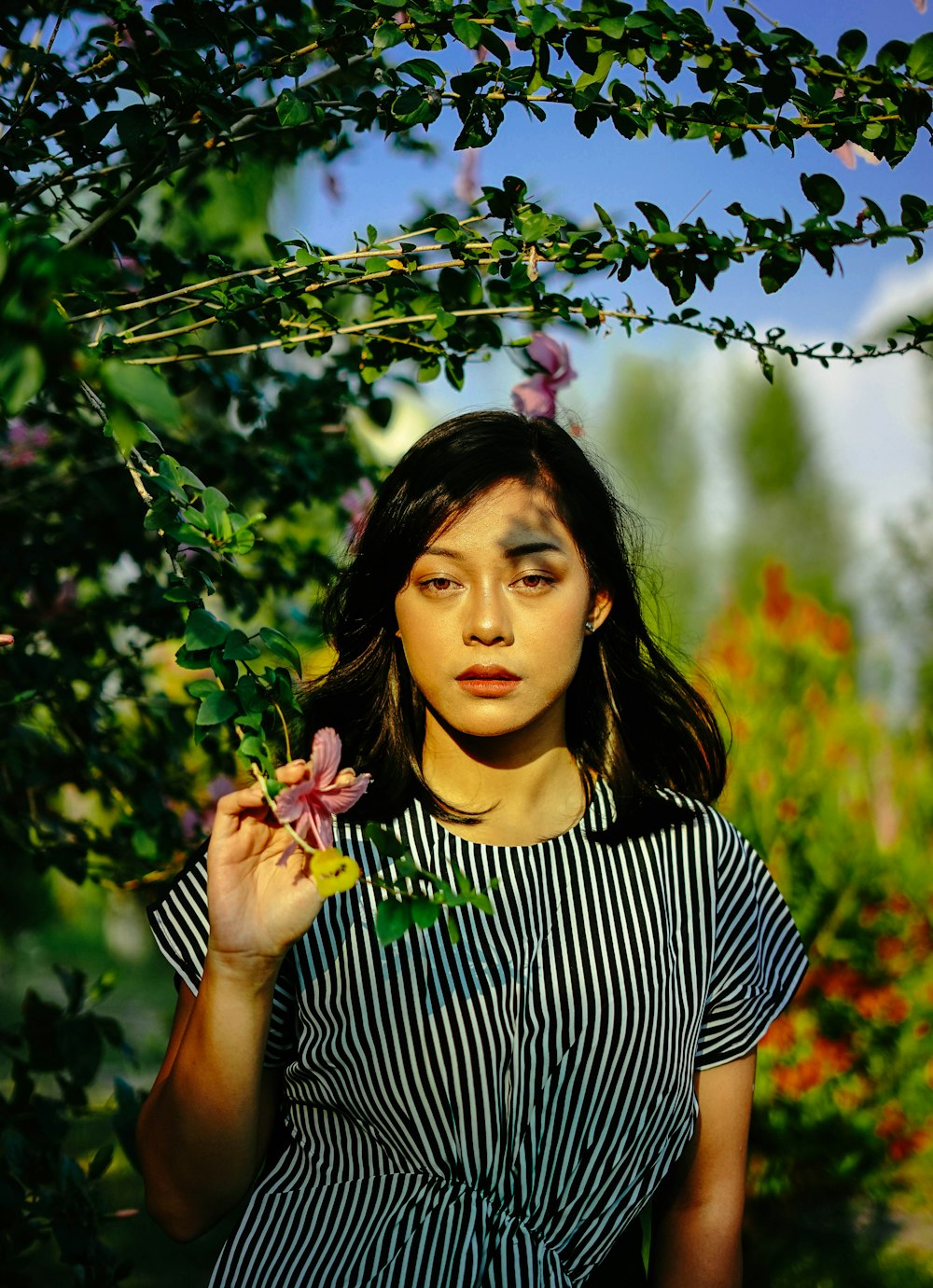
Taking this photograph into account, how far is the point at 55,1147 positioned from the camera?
1.83m

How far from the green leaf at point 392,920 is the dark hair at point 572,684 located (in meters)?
0.66

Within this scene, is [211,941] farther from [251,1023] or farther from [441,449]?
[441,449]

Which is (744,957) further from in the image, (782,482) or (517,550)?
(782,482)

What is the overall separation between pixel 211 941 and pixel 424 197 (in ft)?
4.62

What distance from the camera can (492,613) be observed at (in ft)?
4.93

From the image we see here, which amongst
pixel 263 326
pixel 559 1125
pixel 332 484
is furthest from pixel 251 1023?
pixel 332 484

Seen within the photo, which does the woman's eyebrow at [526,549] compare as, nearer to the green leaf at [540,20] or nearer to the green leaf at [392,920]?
the green leaf at [540,20]

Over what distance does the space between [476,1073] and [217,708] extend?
682 mm

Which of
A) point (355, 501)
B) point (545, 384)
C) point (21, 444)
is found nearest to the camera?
point (545, 384)

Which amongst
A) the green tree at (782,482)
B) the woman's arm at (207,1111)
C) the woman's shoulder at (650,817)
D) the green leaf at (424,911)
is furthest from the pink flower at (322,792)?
the green tree at (782,482)

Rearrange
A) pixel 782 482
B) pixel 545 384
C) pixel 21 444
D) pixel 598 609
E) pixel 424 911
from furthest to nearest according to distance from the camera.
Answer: pixel 782 482
pixel 21 444
pixel 545 384
pixel 598 609
pixel 424 911

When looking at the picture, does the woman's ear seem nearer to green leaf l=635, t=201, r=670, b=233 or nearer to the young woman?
A: the young woman

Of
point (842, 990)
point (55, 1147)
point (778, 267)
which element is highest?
point (778, 267)

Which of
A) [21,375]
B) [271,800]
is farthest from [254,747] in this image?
[21,375]
